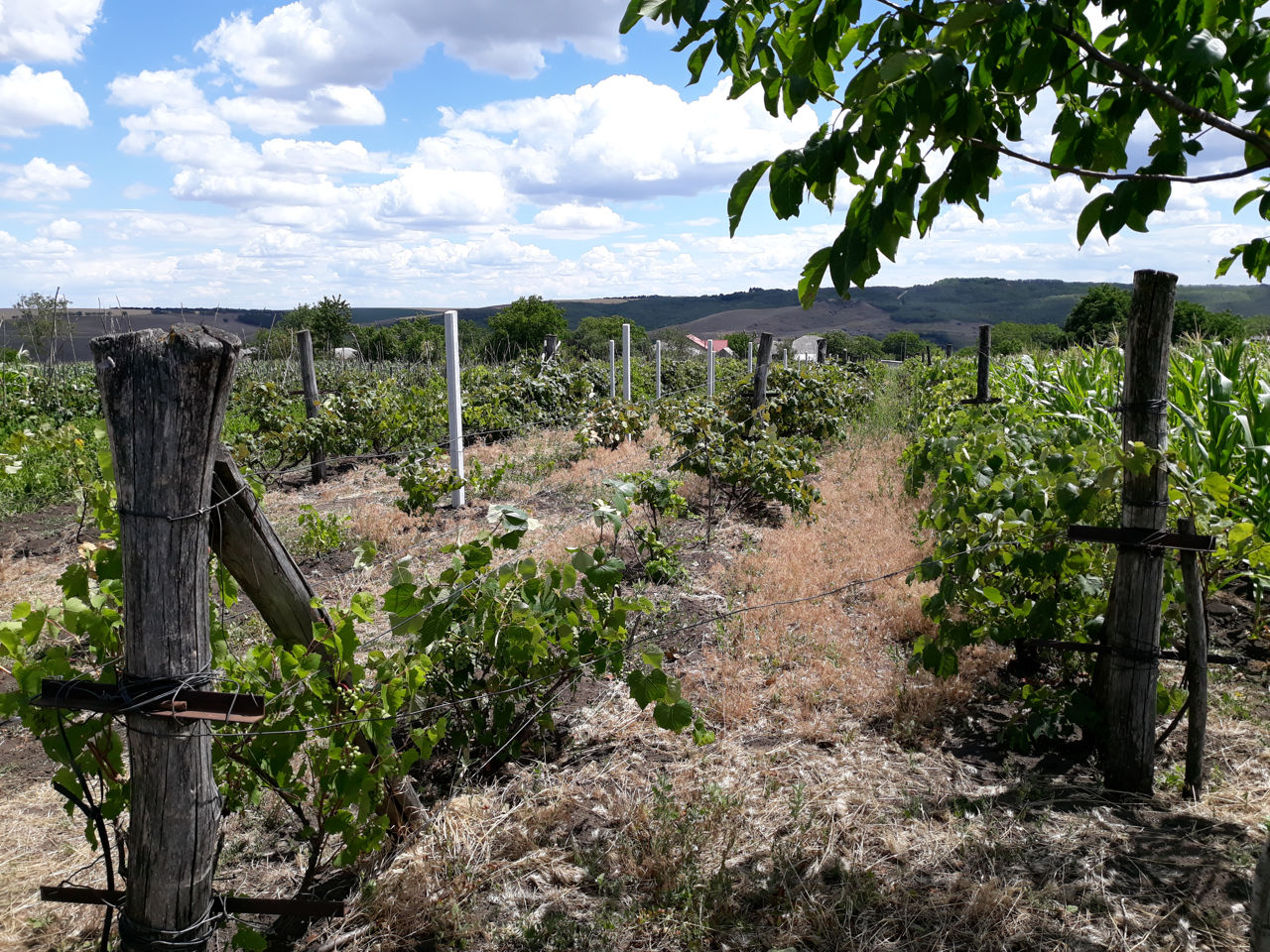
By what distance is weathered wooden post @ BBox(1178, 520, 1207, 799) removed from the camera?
111 inches

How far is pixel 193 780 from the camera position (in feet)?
6.30

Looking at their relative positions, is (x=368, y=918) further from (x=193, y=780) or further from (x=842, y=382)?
(x=842, y=382)

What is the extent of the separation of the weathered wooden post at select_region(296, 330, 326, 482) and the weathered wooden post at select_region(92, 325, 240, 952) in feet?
24.3

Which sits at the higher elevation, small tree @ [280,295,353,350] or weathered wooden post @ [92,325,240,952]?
small tree @ [280,295,353,350]

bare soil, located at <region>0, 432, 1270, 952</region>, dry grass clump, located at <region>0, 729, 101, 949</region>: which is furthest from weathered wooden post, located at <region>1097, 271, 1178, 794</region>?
dry grass clump, located at <region>0, 729, 101, 949</region>

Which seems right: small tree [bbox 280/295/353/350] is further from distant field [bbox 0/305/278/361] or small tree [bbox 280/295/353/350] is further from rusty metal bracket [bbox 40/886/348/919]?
rusty metal bracket [bbox 40/886/348/919]

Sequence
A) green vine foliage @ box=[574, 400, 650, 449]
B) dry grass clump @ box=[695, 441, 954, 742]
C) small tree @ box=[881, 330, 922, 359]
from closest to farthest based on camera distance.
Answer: dry grass clump @ box=[695, 441, 954, 742]
green vine foliage @ box=[574, 400, 650, 449]
small tree @ box=[881, 330, 922, 359]

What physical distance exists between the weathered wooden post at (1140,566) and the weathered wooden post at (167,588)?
273 centimetres

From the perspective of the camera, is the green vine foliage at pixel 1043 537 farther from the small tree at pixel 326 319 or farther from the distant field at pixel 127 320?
the small tree at pixel 326 319

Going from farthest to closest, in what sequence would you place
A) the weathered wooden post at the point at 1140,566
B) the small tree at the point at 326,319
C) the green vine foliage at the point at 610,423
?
the small tree at the point at 326,319
the green vine foliage at the point at 610,423
the weathered wooden post at the point at 1140,566

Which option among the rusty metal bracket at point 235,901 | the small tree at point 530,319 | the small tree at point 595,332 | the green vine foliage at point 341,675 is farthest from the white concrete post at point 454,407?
the small tree at point 530,319

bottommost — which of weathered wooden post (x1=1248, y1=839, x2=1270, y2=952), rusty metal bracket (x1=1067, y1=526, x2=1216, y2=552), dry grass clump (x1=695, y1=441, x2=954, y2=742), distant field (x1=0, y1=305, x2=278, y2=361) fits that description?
dry grass clump (x1=695, y1=441, x2=954, y2=742)

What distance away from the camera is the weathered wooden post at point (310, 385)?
9.07 m

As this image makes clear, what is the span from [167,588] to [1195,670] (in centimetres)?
323
